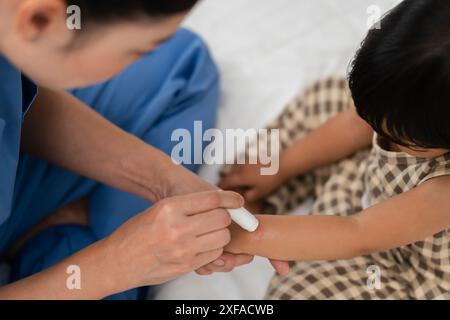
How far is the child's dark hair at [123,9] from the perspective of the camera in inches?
20.6

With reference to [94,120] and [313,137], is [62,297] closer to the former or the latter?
[94,120]

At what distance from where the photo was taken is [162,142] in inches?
40.6

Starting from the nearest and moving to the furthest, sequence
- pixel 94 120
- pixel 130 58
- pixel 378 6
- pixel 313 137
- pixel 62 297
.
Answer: pixel 130 58 → pixel 62 297 → pixel 94 120 → pixel 313 137 → pixel 378 6

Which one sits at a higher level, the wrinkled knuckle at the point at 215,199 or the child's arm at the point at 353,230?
the wrinkled knuckle at the point at 215,199

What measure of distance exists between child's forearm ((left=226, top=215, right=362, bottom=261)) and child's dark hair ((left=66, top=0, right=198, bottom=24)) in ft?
1.11

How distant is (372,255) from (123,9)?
1.82 feet

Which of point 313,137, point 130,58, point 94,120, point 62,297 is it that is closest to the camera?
point 130,58

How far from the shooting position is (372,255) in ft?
2.99

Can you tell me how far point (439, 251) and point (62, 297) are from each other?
493mm

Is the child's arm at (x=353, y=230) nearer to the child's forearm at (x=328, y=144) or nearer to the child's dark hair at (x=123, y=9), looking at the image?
the child's forearm at (x=328, y=144)

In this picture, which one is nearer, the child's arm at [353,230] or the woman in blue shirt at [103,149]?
the woman in blue shirt at [103,149]

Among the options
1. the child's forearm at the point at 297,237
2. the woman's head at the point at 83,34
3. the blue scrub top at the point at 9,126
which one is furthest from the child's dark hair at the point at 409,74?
the blue scrub top at the point at 9,126
